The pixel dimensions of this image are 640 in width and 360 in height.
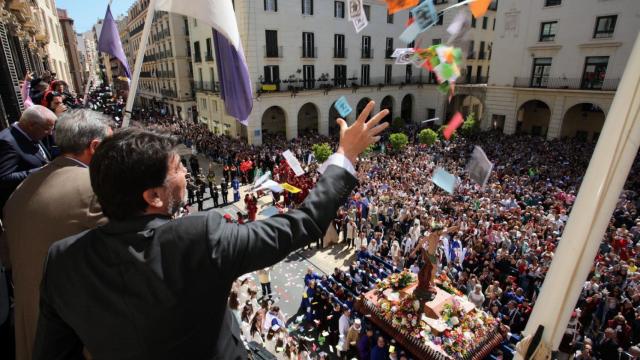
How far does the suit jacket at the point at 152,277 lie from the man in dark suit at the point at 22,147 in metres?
2.08

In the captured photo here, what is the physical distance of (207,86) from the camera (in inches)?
1185

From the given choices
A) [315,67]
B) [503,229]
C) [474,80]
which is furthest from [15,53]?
[474,80]

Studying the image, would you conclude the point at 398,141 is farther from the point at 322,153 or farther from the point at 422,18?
the point at 422,18

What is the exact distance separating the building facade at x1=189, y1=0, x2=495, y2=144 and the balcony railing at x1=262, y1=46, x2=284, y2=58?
0.07m

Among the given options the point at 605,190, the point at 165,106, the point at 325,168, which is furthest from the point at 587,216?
the point at 165,106

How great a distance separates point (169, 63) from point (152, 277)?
43.3m

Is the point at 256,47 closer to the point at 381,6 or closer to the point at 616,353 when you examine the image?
the point at 381,6

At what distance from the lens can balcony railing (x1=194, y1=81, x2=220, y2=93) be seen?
28.3 metres

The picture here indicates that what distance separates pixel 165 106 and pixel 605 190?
157ft

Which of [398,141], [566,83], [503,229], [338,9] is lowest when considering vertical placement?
[503,229]

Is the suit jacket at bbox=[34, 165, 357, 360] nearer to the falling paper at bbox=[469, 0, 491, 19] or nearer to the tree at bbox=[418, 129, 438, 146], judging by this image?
the falling paper at bbox=[469, 0, 491, 19]

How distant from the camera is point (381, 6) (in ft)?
103

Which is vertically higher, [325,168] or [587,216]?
[325,168]

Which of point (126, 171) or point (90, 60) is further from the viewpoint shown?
point (90, 60)
